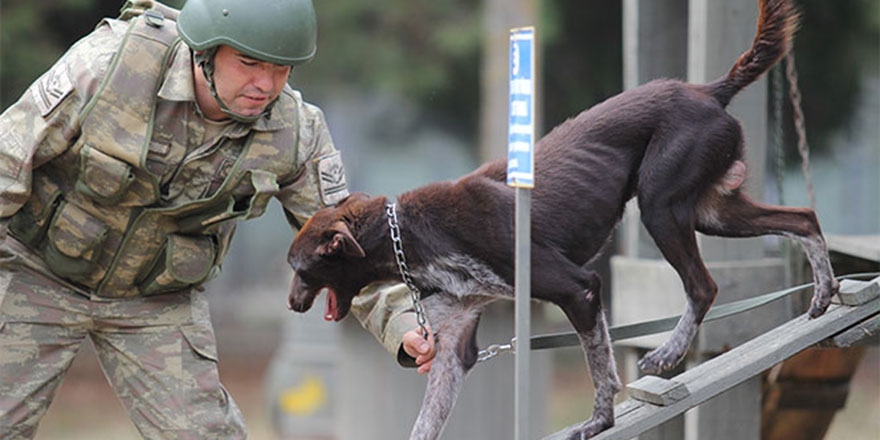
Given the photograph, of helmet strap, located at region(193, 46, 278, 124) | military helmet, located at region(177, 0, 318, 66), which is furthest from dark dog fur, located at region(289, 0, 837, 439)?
military helmet, located at region(177, 0, 318, 66)

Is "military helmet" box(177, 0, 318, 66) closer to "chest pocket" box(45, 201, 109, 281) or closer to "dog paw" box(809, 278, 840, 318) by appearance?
"chest pocket" box(45, 201, 109, 281)

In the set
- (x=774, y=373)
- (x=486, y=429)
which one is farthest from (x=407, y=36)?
(x=774, y=373)

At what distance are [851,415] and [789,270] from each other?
640 centimetres

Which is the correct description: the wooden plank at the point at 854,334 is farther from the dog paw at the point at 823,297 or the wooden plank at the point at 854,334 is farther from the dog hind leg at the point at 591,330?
the dog hind leg at the point at 591,330

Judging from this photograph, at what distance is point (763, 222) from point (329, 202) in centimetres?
155

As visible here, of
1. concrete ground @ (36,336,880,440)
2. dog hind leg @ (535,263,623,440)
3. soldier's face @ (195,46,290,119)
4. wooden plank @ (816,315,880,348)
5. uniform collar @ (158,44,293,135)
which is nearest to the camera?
dog hind leg @ (535,263,623,440)

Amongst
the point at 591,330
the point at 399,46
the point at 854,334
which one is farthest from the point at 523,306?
the point at 399,46

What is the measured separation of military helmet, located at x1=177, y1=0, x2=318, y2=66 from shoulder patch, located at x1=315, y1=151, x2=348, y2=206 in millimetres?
511

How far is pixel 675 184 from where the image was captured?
3.80m

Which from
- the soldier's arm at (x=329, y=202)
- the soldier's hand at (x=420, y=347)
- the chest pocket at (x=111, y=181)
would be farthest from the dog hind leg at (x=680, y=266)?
the chest pocket at (x=111, y=181)

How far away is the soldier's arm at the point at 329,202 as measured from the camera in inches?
166

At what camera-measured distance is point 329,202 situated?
4.30 m

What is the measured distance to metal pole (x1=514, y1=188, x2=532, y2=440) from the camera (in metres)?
3.35

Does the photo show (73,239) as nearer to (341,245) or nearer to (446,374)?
(341,245)
